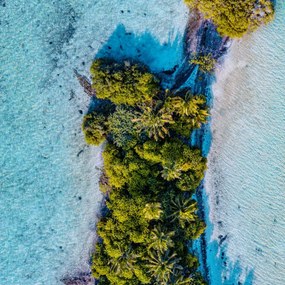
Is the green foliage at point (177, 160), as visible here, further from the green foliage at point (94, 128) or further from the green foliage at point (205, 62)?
the green foliage at point (205, 62)

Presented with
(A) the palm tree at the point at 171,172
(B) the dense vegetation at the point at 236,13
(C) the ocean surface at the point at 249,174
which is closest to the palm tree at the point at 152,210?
(A) the palm tree at the point at 171,172

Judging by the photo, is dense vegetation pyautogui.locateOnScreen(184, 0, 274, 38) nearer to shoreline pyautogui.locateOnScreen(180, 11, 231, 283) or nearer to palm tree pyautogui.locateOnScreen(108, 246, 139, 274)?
shoreline pyautogui.locateOnScreen(180, 11, 231, 283)

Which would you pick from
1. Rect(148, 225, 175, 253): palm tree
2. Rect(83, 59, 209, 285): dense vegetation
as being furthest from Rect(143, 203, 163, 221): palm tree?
Rect(148, 225, 175, 253): palm tree

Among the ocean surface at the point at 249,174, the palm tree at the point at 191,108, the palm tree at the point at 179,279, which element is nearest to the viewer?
the palm tree at the point at 179,279

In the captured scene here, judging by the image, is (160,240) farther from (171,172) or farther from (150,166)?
(150,166)

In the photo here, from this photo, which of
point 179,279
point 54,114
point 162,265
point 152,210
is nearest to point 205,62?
point 152,210

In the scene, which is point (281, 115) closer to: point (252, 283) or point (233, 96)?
point (233, 96)

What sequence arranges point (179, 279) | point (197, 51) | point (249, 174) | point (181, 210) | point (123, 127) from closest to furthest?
1. point (179, 279)
2. point (181, 210)
3. point (123, 127)
4. point (197, 51)
5. point (249, 174)
